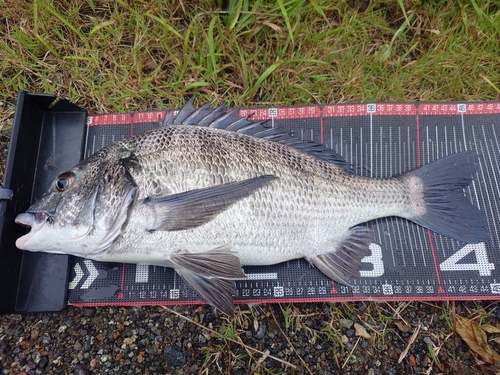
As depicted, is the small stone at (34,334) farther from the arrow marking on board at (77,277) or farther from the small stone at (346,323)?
the small stone at (346,323)

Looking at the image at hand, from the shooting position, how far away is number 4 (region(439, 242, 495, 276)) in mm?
2428

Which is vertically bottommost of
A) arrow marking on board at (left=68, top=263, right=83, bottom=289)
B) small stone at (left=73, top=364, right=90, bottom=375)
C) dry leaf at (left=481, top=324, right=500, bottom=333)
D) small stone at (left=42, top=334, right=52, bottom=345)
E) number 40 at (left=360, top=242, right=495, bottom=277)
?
small stone at (left=73, top=364, right=90, bottom=375)

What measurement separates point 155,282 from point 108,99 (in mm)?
1488

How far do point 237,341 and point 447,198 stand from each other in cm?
174

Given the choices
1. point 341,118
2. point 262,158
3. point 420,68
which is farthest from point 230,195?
point 420,68

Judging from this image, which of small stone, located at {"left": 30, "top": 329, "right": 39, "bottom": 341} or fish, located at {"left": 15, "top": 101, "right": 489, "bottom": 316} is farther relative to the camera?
small stone, located at {"left": 30, "top": 329, "right": 39, "bottom": 341}

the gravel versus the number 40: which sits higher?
the number 40

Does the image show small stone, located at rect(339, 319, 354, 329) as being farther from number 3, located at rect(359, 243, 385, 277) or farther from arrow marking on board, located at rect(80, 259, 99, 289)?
arrow marking on board, located at rect(80, 259, 99, 289)

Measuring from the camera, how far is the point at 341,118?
271 cm

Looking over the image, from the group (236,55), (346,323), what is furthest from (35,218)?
(346,323)

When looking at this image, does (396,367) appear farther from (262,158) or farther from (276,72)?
(276,72)

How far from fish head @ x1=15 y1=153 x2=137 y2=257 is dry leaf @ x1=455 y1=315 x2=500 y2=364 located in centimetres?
230

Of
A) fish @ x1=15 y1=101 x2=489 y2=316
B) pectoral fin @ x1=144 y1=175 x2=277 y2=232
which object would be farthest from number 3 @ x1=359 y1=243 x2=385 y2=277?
pectoral fin @ x1=144 y1=175 x2=277 y2=232

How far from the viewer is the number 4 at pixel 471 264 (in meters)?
2.43
